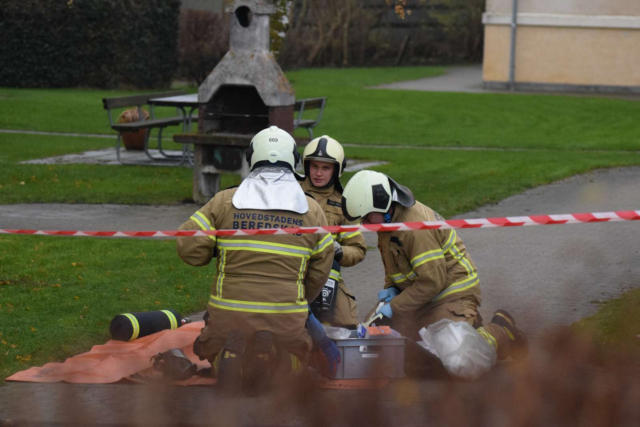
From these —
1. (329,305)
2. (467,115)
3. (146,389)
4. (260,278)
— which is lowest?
(467,115)

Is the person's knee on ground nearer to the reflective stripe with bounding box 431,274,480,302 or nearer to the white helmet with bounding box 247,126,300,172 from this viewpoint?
the white helmet with bounding box 247,126,300,172

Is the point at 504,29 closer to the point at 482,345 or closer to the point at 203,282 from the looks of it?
the point at 203,282

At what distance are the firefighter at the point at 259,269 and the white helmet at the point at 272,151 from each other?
7cm

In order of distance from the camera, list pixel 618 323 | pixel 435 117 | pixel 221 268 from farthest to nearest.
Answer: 1. pixel 435 117
2. pixel 618 323
3. pixel 221 268

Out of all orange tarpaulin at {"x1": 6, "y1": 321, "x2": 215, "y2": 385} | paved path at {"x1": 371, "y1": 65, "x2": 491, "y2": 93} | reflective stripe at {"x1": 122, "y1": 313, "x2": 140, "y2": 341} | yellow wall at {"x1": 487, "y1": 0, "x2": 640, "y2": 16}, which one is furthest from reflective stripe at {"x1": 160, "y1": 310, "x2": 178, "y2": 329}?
yellow wall at {"x1": 487, "y1": 0, "x2": 640, "y2": 16}

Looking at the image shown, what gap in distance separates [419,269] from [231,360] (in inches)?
53.6

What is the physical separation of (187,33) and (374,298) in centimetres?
2748

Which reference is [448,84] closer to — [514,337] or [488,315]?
[488,315]

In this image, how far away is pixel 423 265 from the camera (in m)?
5.68

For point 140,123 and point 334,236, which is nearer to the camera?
point 334,236

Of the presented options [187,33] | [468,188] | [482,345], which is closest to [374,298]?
[482,345]

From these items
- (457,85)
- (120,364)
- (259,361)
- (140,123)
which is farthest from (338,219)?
(457,85)

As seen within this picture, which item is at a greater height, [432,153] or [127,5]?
[127,5]

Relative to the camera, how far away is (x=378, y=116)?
24547 mm
